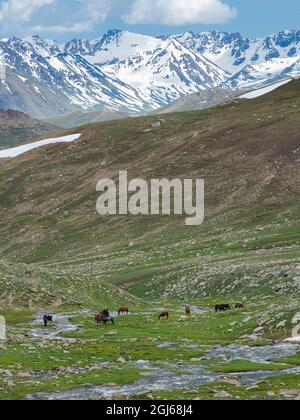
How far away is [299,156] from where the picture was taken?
173m

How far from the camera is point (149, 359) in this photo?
160 ft

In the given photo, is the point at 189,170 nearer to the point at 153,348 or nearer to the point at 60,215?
the point at 60,215

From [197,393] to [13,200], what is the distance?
162 meters

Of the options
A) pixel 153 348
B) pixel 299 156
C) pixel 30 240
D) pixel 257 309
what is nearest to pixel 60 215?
pixel 30 240

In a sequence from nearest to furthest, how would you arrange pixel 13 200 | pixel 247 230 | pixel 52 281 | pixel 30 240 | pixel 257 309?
1. pixel 257 309
2. pixel 52 281
3. pixel 247 230
4. pixel 30 240
5. pixel 13 200

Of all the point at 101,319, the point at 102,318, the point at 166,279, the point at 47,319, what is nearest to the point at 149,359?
the point at 102,318

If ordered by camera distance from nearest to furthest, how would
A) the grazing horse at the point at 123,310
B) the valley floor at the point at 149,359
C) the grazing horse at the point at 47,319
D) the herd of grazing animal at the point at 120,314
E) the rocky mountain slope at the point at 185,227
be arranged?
the valley floor at the point at 149,359 → the grazing horse at the point at 47,319 → the herd of grazing animal at the point at 120,314 → the grazing horse at the point at 123,310 → the rocky mountain slope at the point at 185,227

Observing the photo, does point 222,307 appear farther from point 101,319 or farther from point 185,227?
point 185,227

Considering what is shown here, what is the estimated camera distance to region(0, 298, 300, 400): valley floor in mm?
38188

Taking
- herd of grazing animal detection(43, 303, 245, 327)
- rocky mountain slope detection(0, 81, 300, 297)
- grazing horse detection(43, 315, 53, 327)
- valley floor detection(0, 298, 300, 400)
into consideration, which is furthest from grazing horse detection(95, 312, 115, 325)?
rocky mountain slope detection(0, 81, 300, 297)

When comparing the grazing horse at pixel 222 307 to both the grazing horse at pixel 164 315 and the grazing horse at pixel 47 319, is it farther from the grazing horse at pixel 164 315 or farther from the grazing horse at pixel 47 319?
the grazing horse at pixel 47 319

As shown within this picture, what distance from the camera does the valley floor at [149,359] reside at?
3819cm

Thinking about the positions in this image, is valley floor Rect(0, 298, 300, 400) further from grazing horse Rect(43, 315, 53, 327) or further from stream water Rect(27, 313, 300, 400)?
grazing horse Rect(43, 315, 53, 327)

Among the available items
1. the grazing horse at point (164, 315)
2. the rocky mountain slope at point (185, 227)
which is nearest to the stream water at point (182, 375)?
the grazing horse at point (164, 315)
